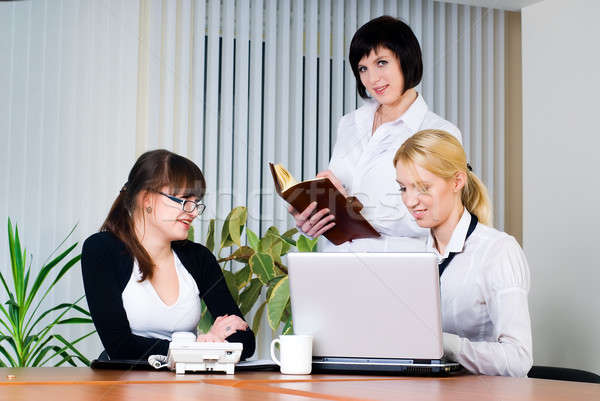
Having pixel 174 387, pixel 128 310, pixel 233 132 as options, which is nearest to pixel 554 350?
pixel 233 132

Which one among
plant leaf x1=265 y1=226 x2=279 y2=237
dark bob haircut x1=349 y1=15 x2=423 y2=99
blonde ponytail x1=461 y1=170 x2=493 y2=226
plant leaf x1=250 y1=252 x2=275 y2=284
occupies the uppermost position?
dark bob haircut x1=349 y1=15 x2=423 y2=99

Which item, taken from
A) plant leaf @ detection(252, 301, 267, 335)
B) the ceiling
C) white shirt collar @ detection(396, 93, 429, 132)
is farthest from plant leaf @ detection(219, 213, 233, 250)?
the ceiling

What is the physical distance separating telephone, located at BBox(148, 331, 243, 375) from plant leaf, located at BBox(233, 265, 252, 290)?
1800mm

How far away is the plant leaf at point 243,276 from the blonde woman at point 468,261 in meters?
1.34

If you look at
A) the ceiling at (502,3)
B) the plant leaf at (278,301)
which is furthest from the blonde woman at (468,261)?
the ceiling at (502,3)

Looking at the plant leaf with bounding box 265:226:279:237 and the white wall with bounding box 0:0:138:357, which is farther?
the plant leaf with bounding box 265:226:279:237

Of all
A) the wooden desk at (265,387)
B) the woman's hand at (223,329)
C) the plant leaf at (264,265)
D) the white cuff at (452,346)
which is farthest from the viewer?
the plant leaf at (264,265)

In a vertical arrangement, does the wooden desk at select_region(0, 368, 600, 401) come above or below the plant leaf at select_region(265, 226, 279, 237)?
below

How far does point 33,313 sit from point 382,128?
1678mm

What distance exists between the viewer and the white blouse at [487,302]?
Result: 5.61ft

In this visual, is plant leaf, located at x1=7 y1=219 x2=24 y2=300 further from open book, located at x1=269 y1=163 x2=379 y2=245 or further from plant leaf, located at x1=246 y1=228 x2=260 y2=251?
open book, located at x1=269 y1=163 x2=379 y2=245

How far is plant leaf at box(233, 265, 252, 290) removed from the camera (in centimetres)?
336

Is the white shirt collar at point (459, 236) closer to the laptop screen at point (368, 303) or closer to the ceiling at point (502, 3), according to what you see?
the laptop screen at point (368, 303)

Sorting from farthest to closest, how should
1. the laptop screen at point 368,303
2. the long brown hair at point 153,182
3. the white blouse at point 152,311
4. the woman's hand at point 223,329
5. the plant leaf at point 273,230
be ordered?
the plant leaf at point 273,230 < the long brown hair at point 153,182 < the white blouse at point 152,311 < the woman's hand at point 223,329 < the laptop screen at point 368,303
